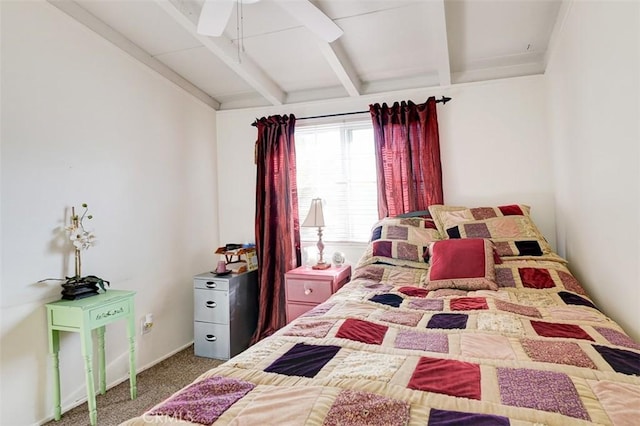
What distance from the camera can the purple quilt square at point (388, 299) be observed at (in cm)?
178

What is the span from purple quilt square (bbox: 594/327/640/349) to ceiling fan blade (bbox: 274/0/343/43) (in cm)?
181

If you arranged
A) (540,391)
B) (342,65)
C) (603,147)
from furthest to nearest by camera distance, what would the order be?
(342,65) < (603,147) < (540,391)

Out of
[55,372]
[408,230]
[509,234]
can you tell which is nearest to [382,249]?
[408,230]

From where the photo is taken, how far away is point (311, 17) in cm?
186

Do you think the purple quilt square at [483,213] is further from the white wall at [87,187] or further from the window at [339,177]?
the white wall at [87,187]

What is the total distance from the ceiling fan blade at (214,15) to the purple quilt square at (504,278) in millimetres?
2036

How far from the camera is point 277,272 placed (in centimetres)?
336

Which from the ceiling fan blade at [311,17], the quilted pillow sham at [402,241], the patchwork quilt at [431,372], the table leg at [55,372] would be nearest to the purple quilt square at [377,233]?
the quilted pillow sham at [402,241]

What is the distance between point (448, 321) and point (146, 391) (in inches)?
81.1

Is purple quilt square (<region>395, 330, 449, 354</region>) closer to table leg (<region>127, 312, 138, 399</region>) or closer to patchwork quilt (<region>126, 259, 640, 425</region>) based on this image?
patchwork quilt (<region>126, 259, 640, 425</region>)

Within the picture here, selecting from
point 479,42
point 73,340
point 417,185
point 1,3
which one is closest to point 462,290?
point 417,185

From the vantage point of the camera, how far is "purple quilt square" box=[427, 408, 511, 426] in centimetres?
76

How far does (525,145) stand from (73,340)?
3.47 meters

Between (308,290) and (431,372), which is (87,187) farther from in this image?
(431,372)
